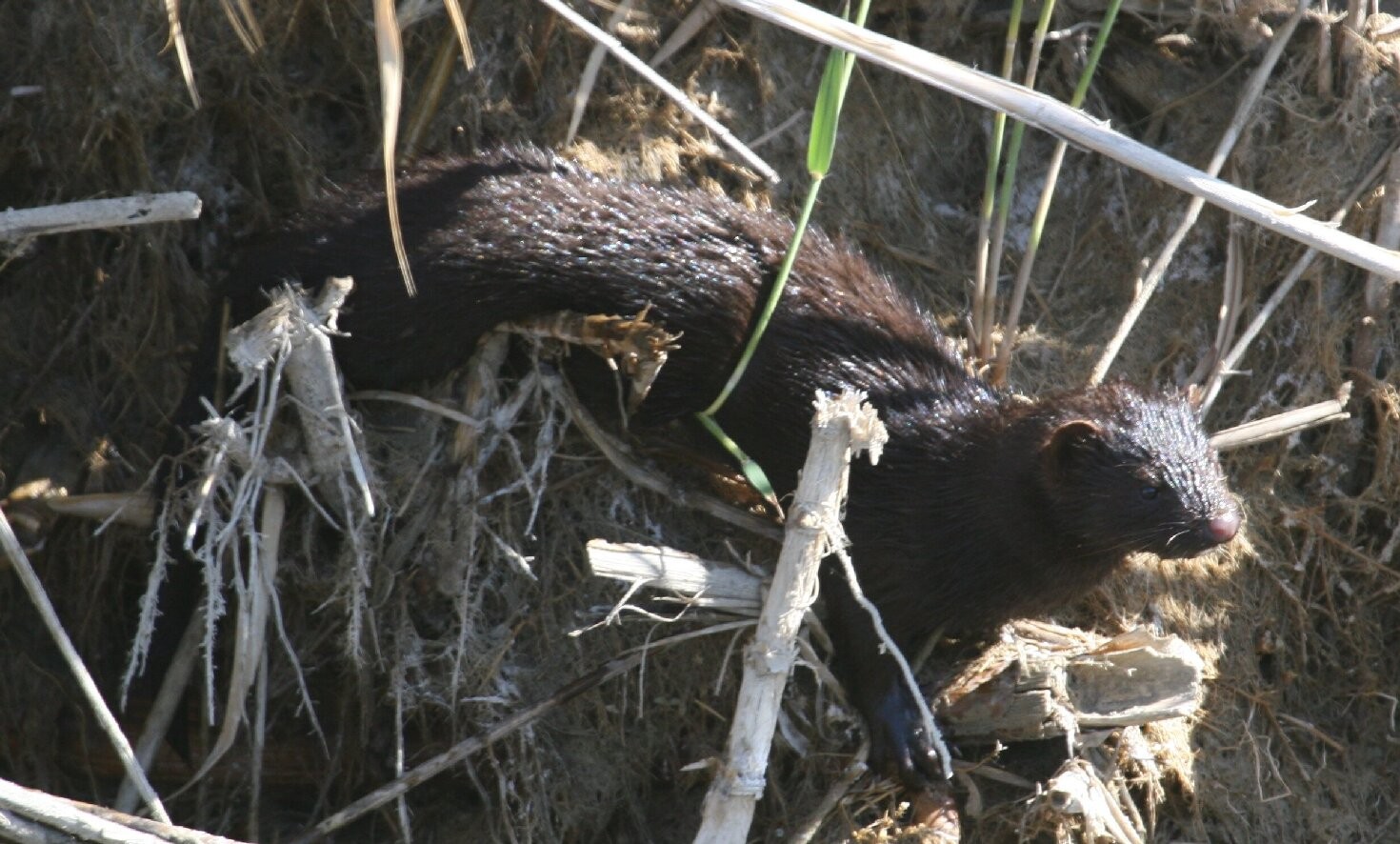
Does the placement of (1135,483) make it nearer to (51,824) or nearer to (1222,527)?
(1222,527)

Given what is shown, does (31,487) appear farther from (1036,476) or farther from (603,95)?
(1036,476)

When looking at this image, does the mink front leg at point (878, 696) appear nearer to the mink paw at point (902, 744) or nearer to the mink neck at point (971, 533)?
the mink paw at point (902, 744)

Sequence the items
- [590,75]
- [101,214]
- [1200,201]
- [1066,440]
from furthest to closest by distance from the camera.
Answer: [1200,201] < [590,75] < [1066,440] < [101,214]

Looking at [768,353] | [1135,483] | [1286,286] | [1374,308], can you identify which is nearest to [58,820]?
[768,353]

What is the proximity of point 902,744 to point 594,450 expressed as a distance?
1093 millimetres

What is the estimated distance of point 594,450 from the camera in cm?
415

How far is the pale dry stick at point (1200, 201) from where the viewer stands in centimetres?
440

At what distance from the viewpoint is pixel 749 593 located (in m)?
3.78

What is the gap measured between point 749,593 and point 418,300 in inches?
43.5

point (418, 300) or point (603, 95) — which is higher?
point (603, 95)

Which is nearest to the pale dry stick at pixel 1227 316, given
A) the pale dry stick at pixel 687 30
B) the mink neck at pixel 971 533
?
the mink neck at pixel 971 533

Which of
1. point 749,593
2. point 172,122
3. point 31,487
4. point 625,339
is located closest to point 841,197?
point 625,339

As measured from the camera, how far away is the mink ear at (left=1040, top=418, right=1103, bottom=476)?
3.80m

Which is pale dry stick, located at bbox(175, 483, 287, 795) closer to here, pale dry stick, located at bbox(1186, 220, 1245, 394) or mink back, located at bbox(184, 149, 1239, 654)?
mink back, located at bbox(184, 149, 1239, 654)
